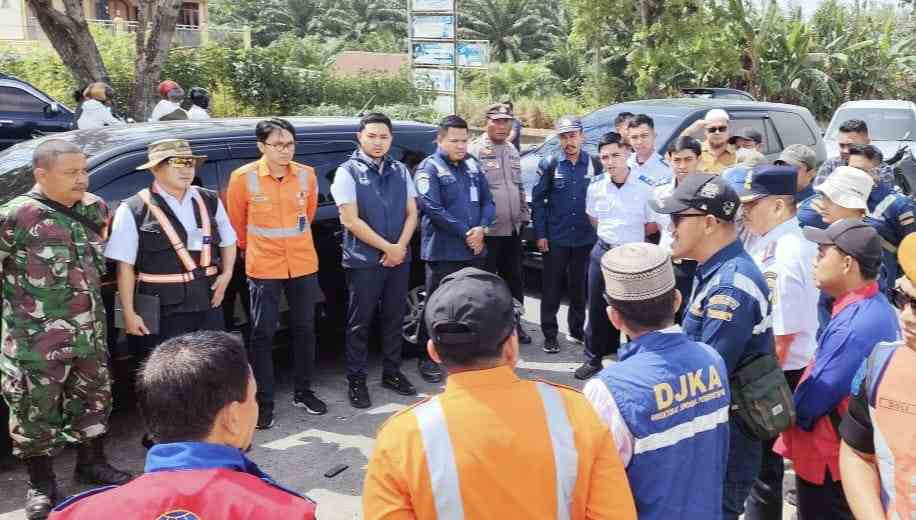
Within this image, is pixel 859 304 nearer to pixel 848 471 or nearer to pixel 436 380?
pixel 848 471

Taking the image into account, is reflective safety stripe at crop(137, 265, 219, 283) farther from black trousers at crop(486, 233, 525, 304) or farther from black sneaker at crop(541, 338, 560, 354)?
black sneaker at crop(541, 338, 560, 354)

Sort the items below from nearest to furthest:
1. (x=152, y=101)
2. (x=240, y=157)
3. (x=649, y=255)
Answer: (x=649, y=255) < (x=240, y=157) < (x=152, y=101)

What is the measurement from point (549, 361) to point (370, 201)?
2.03 meters

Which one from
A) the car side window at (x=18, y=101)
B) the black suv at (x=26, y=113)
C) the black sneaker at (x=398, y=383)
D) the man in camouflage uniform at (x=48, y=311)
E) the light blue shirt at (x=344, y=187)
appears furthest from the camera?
the car side window at (x=18, y=101)

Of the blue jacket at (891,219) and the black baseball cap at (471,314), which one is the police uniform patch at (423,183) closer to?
the blue jacket at (891,219)

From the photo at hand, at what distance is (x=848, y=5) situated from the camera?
90.8ft

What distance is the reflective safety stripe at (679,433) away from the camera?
6.67 feet

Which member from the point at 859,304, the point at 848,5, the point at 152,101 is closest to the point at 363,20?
the point at 848,5

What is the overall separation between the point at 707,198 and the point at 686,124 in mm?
5276

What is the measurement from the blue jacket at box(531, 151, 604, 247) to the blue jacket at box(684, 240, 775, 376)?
3344 mm

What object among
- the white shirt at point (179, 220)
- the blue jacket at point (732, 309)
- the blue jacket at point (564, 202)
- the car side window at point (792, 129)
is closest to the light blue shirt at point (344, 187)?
the white shirt at point (179, 220)

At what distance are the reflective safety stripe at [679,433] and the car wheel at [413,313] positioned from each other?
3.80 metres

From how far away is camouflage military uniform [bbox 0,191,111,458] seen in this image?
3684 mm

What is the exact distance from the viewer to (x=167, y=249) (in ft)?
13.6
